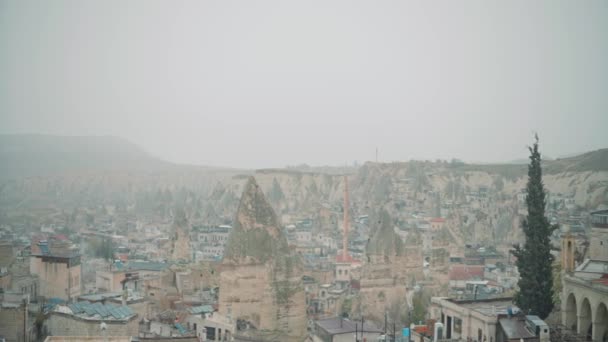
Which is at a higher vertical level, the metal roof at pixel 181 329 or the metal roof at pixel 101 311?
the metal roof at pixel 101 311

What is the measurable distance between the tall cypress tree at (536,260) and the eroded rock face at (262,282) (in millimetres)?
13098

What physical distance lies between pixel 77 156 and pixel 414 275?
7842 centimetres

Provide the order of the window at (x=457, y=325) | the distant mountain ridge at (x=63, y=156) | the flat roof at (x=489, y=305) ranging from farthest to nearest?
the distant mountain ridge at (x=63, y=156)
the window at (x=457, y=325)
the flat roof at (x=489, y=305)

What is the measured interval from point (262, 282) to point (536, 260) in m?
14.7

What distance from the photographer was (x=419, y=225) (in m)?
75.4

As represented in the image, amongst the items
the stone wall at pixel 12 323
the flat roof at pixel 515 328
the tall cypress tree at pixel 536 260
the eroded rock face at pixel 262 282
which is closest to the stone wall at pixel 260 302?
the eroded rock face at pixel 262 282

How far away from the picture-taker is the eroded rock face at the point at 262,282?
35.5 m

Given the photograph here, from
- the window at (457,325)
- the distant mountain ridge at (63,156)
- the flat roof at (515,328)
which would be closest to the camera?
the flat roof at (515,328)

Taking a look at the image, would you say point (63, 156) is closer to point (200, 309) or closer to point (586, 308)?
point (200, 309)

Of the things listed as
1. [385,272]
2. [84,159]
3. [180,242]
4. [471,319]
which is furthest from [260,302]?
[84,159]

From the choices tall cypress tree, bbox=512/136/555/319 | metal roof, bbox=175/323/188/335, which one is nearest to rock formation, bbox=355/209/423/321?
metal roof, bbox=175/323/188/335

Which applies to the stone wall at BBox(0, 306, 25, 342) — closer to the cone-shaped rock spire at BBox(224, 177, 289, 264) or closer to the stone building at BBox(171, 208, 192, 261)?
the cone-shaped rock spire at BBox(224, 177, 289, 264)

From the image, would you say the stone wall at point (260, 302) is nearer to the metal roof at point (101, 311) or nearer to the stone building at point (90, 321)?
the metal roof at point (101, 311)

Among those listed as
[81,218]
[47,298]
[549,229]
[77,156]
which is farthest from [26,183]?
[549,229]
